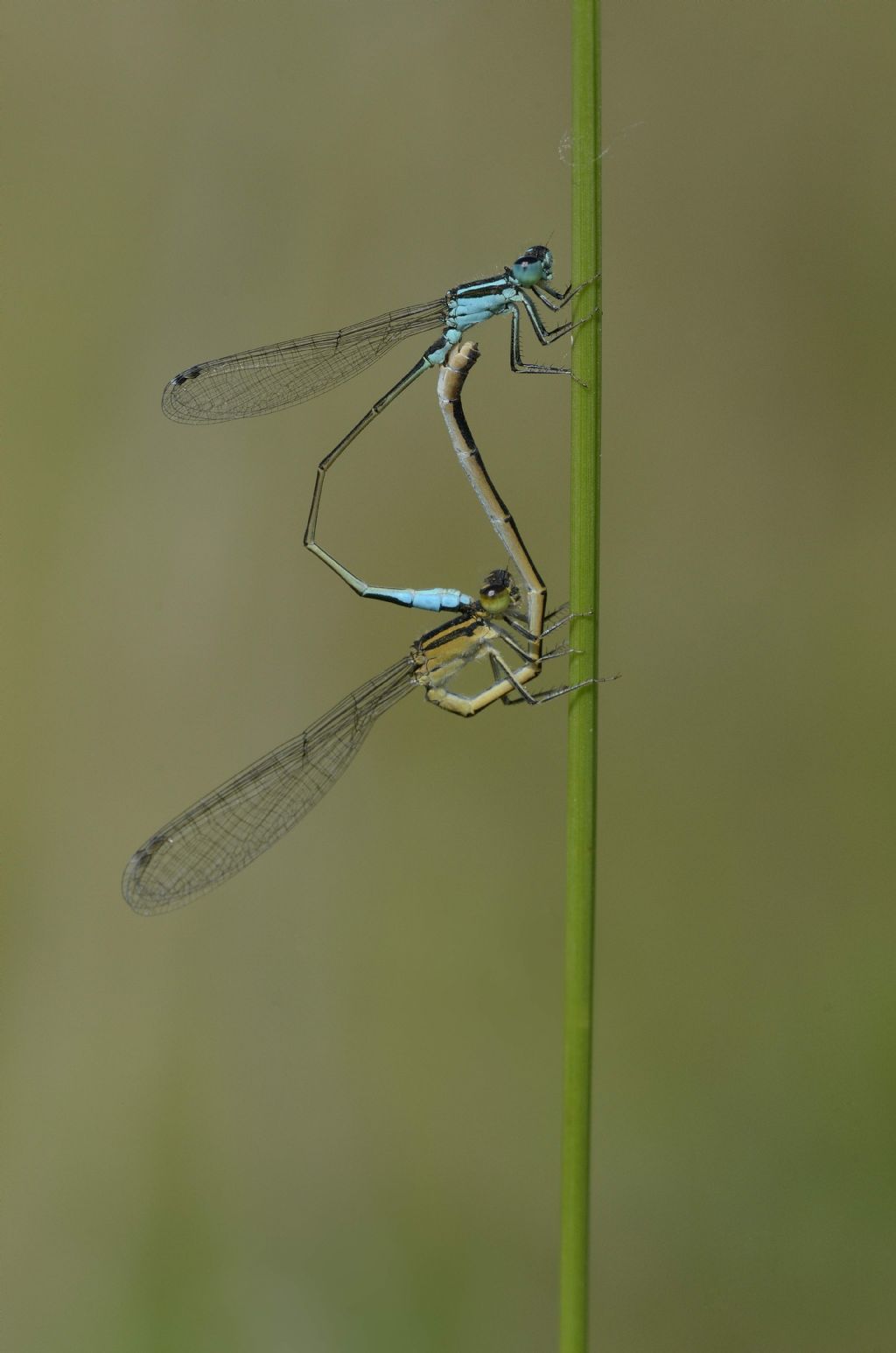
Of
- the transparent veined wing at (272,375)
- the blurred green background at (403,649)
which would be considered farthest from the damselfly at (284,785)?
the blurred green background at (403,649)

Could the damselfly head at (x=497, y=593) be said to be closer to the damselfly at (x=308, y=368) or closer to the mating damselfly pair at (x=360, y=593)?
Result: the mating damselfly pair at (x=360, y=593)

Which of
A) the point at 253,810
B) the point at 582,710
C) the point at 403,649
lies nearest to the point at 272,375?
the point at 253,810

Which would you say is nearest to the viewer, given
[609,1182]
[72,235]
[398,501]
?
[609,1182]

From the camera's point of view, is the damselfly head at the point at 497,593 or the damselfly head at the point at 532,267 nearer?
the damselfly head at the point at 532,267

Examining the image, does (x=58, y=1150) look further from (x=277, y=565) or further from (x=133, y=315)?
(x=133, y=315)

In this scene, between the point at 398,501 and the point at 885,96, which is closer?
the point at 885,96

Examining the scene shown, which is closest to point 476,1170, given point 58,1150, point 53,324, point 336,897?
point 336,897

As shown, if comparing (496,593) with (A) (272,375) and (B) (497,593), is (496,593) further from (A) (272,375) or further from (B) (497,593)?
(A) (272,375)
